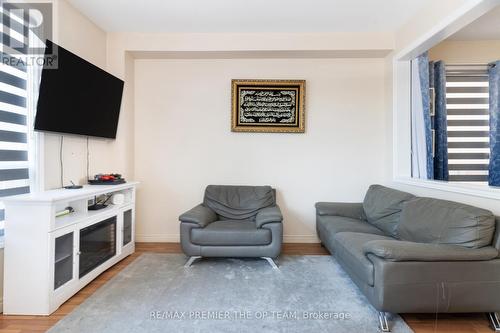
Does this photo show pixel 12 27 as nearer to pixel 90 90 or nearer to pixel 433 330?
pixel 90 90

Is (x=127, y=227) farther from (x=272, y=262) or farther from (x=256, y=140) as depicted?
(x=256, y=140)

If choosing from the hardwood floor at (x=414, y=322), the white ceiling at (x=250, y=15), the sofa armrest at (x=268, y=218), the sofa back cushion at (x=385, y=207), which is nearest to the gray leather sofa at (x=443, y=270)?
the hardwood floor at (x=414, y=322)

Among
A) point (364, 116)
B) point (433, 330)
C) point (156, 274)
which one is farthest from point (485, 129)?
point (156, 274)

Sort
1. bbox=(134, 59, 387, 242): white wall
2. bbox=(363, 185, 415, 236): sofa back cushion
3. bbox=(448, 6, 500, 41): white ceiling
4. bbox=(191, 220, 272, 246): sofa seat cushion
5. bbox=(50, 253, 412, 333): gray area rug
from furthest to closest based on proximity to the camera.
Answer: bbox=(134, 59, 387, 242): white wall → bbox=(448, 6, 500, 41): white ceiling → bbox=(191, 220, 272, 246): sofa seat cushion → bbox=(363, 185, 415, 236): sofa back cushion → bbox=(50, 253, 412, 333): gray area rug

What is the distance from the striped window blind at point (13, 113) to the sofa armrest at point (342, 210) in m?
3.16

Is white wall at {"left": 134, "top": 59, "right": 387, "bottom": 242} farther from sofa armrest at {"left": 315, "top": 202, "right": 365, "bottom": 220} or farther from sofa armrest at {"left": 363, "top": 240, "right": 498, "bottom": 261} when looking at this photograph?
sofa armrest at {"left": 363, "top": 240, "right": 498, "bottom": 261}

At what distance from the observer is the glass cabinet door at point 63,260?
2.08 m

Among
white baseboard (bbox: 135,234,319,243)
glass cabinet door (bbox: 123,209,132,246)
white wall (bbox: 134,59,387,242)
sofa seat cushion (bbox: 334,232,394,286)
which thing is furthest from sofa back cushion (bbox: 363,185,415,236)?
glass cabinet door (bbox: 123,209,132,246)

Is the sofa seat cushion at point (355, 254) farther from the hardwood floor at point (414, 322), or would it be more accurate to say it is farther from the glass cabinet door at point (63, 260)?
the glass cabinet door at point (63, 260)

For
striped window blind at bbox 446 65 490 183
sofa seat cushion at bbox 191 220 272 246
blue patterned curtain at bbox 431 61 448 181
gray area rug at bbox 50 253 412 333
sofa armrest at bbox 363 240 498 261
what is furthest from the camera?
striped window blind at bbox 446 65 490 183

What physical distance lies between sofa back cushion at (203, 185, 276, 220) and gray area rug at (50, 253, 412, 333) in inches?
24.8

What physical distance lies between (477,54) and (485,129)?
1.03m

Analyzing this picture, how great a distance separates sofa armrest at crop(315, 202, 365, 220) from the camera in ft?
10.8

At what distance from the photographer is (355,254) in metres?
2.10
